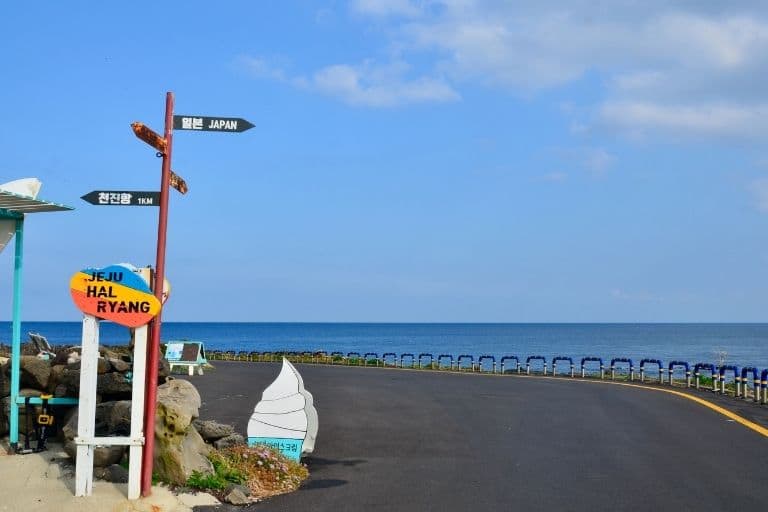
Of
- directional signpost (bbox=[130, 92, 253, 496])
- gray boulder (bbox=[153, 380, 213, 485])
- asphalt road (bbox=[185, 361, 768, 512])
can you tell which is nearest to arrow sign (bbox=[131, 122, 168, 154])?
directional signpost (bbox=[130, 92, 253, 496])

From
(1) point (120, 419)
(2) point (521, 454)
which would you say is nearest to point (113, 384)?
(1) point (120, 419)

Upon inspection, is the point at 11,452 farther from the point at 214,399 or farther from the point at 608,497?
the point at 214,399

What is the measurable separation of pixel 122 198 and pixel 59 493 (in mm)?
3368

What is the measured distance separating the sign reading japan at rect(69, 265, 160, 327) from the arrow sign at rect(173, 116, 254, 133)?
177 centimetres

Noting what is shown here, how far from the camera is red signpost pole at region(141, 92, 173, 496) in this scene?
31.1ft

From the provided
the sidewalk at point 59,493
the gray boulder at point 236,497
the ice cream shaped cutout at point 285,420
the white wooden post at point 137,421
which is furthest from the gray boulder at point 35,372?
the gray boulder at point 236,497

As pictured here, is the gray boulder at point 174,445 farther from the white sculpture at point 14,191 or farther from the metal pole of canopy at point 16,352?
the white sculpture at point 14,191

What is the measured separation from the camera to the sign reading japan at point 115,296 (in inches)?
378

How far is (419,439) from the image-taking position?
14.7 metres

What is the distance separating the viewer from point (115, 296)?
9.63m

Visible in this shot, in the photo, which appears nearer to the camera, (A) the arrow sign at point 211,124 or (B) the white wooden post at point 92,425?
(B) the white wooden post at point 92,425

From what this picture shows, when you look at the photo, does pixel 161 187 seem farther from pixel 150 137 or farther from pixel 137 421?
pixel 137 421

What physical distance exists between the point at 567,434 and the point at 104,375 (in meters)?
8.16

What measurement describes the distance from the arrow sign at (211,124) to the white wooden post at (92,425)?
2361 mm
